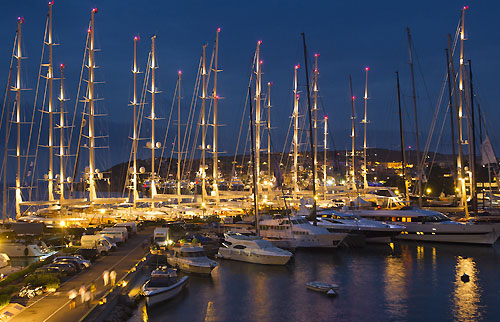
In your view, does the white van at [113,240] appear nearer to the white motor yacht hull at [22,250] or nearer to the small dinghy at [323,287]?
the white motor yacht hull at [22,250]

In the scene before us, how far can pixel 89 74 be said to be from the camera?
51156 millimetres

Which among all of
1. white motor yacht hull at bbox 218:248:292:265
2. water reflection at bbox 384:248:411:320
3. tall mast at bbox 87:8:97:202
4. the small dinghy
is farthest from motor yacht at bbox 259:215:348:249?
tall mast at bbox 87:8:97:202

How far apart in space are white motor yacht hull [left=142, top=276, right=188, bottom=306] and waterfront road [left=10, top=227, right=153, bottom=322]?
1.86m

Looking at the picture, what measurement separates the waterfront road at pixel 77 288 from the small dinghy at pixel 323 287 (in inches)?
407

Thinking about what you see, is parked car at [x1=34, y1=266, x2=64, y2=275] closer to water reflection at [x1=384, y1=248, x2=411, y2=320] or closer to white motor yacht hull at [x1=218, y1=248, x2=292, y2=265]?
white motor yacht hull at [x1=218, y1=248, x2=292, y2=265]

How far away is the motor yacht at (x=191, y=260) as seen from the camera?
30938 mm

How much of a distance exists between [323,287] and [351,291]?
5.55 ft

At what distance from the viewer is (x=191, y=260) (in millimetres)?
31422

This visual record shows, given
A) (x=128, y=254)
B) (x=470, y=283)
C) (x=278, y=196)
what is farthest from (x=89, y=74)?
(x=470, y=283)

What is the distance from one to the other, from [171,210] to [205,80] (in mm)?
16898

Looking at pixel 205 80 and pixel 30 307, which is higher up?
pixel 205 80

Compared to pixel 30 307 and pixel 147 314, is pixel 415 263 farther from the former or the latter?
pixel 30 307

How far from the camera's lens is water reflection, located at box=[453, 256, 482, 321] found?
23.5 meters

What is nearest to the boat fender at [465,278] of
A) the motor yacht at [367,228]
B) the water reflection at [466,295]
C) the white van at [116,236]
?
the water reflection at [466,295]
